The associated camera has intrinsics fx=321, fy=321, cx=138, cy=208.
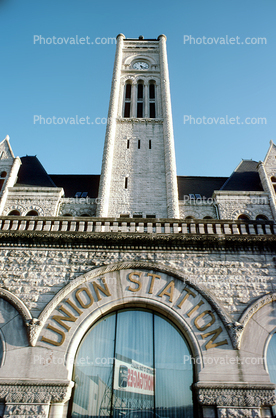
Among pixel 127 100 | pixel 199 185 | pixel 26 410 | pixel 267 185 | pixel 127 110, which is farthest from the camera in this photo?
pixel 127 100

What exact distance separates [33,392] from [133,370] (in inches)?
94.5

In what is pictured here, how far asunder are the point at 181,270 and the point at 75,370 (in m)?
3.73

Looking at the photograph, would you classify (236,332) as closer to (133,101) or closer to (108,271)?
(108,271)

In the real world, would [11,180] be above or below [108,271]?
above

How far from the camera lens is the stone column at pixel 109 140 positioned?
838 inches

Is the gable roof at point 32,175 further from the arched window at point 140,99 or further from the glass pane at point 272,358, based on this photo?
the glass pane at point 272,358

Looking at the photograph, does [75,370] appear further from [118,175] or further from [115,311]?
[118,175]

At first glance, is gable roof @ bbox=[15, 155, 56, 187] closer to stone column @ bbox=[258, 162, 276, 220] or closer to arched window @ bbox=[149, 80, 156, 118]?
arched window @ bbox=[149, 80, 156, 118]

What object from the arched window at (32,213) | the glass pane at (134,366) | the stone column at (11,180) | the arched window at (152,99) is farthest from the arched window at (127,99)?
the glass pane at (134,366)

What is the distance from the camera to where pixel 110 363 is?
8133 millimetres

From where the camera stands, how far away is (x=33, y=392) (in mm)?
7324

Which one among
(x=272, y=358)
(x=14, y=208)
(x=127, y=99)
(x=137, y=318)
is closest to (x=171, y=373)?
(x=137, y=318)

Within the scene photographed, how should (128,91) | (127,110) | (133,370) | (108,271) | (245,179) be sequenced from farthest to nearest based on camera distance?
(128,91)
(127,110)
(245,179)
(108,271)
(133,370)

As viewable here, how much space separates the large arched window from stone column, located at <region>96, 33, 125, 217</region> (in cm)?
1230
